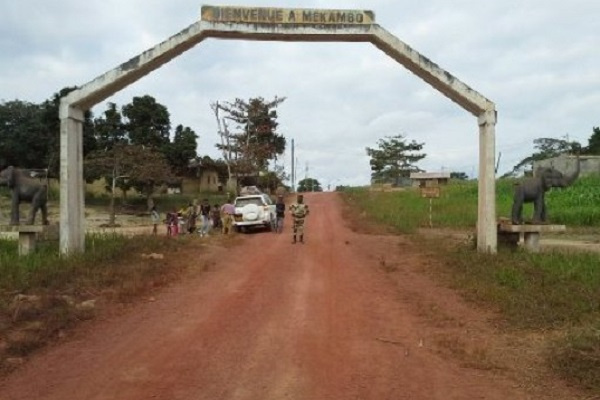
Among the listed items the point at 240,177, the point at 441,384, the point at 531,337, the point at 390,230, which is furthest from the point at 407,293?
the point at 240,177


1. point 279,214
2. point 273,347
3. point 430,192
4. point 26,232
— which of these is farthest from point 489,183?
point 430,192

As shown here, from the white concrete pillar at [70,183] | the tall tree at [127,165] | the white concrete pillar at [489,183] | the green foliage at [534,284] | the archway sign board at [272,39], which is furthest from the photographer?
the tall tree at [127,165]

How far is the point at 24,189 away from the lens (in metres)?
15.2

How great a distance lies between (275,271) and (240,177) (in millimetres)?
38802

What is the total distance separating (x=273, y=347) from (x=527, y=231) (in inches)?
376

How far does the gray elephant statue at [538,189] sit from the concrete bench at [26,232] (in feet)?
36.6

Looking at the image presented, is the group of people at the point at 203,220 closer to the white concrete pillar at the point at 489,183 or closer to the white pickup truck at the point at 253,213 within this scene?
the white pickup truck at the point at 253,213

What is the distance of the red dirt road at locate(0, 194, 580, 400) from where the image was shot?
20.1 feet

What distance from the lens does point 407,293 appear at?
11.2 meters

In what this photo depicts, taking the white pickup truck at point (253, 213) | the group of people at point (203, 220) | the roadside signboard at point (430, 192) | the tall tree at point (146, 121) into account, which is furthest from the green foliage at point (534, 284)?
the tall tree at point (146, 121)

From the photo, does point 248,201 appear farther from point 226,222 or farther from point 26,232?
point 26,232

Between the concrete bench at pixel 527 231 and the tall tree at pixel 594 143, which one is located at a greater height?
the tall tree at pixel 594 143

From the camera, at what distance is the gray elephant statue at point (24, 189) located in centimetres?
1503

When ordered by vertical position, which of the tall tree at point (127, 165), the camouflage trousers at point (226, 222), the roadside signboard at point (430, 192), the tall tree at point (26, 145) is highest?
the tall tree at point (26, 145)
